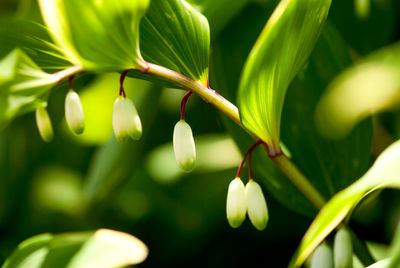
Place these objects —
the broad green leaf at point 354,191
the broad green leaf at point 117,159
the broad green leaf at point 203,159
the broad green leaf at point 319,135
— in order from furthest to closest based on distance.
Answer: the broad green leaf at point 203,159, the broad green leaf at point 117,159, the broad green leaf at point 319,135, the broad green leaf at point 354,191

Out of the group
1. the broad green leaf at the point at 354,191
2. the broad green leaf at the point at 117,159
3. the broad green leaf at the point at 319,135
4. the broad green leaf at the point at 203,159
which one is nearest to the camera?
the broad green leaf at the point at 354,191

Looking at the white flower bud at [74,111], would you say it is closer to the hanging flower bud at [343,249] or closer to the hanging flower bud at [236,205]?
the hanging flower bud at [236,205]

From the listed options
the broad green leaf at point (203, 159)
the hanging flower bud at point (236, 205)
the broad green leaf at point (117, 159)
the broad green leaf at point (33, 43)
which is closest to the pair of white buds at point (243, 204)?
the hanging flower bud at point (236, 205)

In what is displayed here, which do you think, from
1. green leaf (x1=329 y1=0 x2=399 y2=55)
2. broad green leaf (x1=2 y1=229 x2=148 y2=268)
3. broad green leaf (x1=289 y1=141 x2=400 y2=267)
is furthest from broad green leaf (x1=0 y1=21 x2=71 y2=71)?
green leaf (x1=329 y1=0 x2=399 y2=55)

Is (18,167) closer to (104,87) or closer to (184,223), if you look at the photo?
(104,87)

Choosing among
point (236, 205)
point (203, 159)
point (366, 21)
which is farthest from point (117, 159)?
point (366, 21)

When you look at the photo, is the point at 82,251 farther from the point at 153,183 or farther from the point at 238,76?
the point at 153,183

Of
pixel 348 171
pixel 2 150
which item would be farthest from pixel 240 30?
pixel 2 150
